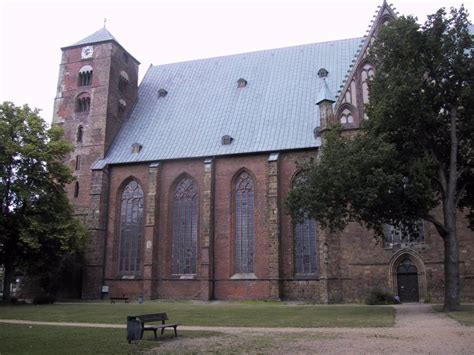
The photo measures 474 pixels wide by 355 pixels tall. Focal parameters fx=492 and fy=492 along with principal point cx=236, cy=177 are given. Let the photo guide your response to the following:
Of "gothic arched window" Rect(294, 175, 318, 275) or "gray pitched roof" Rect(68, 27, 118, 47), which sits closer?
"gothic arched window" Rect(294, 175, 318, 275)

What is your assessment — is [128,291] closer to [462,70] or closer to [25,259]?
[25,259]

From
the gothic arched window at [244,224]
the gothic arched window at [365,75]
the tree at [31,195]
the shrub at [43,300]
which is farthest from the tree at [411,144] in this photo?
the shrub at [43,300]

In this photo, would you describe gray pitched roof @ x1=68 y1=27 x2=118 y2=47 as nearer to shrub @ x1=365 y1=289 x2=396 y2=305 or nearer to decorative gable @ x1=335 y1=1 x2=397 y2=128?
decorative gable @ x1=335 y1=1 x2=397 y2=128

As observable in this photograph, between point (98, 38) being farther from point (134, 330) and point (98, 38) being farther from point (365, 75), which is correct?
point (134, 330)

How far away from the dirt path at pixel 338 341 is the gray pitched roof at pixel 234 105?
19.8 meters

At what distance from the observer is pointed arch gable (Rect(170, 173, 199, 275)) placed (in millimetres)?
35906

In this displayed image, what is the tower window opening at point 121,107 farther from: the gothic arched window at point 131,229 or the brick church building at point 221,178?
the gothic arched window at point 131,229

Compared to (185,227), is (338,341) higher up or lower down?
lower down

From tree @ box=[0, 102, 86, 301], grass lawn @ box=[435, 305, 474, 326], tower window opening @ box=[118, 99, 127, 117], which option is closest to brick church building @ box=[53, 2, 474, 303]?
tower window opening @ box=[118, 99, 127, 117]

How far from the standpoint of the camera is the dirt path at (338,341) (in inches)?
453

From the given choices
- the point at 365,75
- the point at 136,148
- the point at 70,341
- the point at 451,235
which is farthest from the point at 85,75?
the point at 70,341

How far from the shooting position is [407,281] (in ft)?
98.9

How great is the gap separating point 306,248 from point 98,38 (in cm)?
2605

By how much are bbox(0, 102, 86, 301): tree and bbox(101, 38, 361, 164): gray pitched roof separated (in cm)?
698
